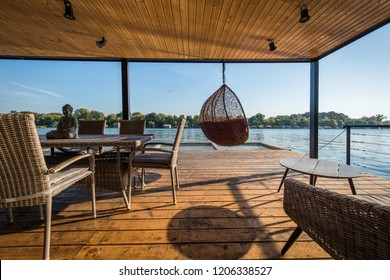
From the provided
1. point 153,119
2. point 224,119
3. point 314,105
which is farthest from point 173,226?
point 314,105

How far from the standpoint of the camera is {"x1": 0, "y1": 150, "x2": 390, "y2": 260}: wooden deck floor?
1.16 m

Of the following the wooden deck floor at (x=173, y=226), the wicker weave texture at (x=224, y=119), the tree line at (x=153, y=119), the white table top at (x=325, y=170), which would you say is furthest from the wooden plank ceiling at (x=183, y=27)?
the wooden deck floor at (x=173, y=226)

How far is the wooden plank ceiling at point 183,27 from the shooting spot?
2.24 meters

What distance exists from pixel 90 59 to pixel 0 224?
11.4 feet

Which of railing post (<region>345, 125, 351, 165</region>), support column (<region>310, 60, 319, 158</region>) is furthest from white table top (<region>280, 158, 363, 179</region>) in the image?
support column (<region>310, 60, 319, 158</region>)

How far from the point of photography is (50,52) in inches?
143

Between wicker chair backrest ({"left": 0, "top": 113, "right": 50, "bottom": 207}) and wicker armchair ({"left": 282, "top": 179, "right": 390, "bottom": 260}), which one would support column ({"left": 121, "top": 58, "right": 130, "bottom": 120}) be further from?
wicker armchair ({"left": 282, "top": 179, "right": 390, "bottom": 260})

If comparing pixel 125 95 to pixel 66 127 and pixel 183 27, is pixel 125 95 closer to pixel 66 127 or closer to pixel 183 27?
pixel 183 27

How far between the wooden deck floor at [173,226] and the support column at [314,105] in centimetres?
168

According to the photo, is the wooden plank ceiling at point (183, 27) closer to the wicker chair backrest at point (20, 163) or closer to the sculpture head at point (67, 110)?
the sculpture head at point (67, 110)

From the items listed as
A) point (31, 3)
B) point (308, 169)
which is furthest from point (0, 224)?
point (308, 169)

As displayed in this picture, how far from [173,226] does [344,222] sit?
111 cm

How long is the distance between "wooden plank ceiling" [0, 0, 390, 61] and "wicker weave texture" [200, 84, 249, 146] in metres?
0.98

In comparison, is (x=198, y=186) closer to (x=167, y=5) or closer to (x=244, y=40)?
(x=167, y=5)
